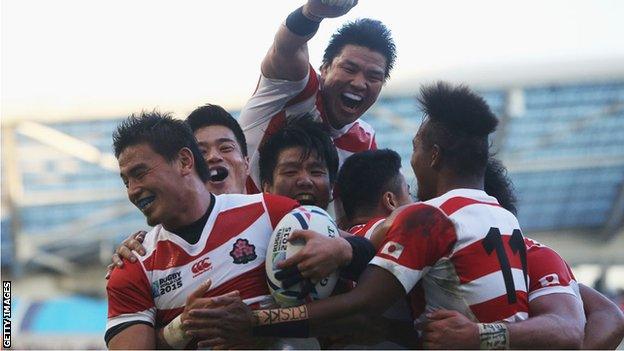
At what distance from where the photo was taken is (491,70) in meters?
18.8

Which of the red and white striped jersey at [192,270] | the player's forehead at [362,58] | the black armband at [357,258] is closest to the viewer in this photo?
the black armband at [357,258]

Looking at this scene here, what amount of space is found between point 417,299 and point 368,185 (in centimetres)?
80

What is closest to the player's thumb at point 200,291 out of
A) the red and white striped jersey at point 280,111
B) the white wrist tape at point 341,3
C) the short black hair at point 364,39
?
the white wrist tape at point 341,3

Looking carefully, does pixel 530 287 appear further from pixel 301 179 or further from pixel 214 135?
pixel 214 135

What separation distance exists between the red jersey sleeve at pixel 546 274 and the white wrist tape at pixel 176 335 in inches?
53.4

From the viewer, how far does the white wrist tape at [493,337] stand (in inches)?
164

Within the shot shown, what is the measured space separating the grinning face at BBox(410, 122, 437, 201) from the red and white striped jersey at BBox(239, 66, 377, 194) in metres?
1.33

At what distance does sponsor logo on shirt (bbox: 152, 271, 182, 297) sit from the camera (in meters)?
4.43

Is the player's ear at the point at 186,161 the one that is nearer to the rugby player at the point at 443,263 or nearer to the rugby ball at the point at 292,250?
the rugby ball at the point at 292,250

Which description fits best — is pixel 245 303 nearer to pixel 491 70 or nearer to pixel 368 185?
pixel 368 185

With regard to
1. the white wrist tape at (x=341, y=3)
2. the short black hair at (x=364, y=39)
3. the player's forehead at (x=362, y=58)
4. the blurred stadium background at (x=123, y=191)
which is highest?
the white wrist tape at (x=341, y=3)

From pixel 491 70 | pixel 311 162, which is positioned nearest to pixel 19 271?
pixel 491 70

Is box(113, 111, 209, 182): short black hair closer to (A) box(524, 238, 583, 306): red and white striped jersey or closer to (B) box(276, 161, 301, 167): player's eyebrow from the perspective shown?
(B) box(276, 161, 301, 167): player's eyebrow

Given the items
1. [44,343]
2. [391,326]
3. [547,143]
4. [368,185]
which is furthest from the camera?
[547,143]
